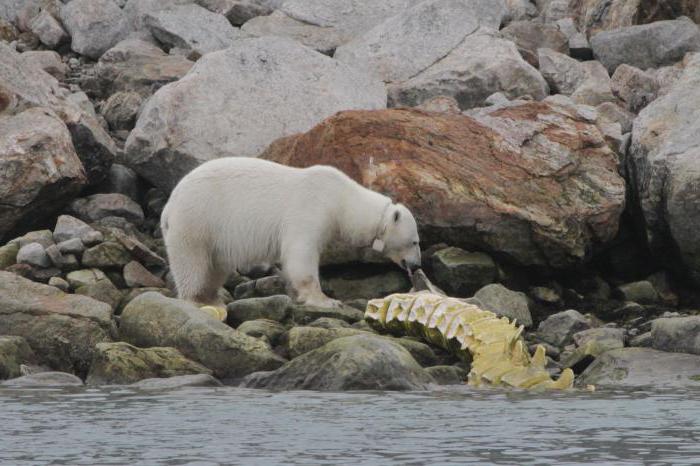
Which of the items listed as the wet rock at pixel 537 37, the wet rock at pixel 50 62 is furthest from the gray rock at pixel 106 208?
the wet rock at pixel 537 37

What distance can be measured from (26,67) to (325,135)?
14.7ft

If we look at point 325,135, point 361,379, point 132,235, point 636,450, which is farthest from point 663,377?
point 132,235

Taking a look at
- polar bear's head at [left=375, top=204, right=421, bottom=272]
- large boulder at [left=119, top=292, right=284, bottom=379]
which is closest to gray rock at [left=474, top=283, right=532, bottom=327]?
polar bear's head at [left=375, top=204, right=421, bottom=272]

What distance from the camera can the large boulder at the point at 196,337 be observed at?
11.0 metres

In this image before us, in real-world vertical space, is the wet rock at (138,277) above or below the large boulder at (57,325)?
above

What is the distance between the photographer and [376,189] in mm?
14484

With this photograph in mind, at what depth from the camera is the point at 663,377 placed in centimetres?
1095

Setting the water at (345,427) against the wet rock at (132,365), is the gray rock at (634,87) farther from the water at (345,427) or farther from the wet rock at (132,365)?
the wet rock at (132,365)

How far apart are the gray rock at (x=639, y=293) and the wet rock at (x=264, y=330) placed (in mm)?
4118

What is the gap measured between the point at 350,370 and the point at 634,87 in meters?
11.5

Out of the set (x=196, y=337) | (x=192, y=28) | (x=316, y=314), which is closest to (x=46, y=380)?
(x=196, y=337)

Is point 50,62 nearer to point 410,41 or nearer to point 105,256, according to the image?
point 410,41

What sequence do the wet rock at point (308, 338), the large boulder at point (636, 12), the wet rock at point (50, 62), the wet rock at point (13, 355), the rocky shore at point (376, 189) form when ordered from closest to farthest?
the wet rock at point (13, 355) < the rocky shore at point (376, 189) < the wet rock at point (308, 338) < the wet rock at point (50, 62) < the large boulder at point (636, 12)

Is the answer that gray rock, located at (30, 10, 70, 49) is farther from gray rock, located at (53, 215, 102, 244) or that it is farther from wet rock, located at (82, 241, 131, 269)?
wet rock, located at (82, 241, 131, 269)
